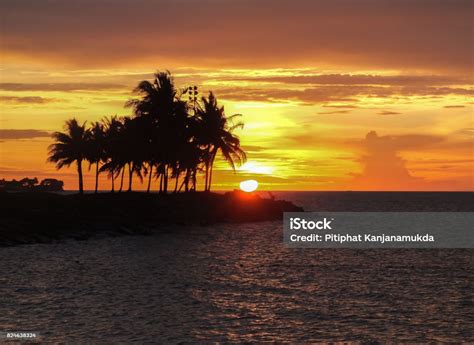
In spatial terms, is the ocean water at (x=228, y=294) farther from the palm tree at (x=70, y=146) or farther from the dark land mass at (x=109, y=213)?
the palm tree at (x=70, y=146)

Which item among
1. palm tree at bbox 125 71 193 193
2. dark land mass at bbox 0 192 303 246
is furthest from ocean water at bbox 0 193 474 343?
palm tree at bbox 125 71 193 193

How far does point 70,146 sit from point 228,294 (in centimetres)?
6799

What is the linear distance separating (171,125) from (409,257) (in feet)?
141

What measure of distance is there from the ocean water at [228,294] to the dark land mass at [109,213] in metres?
5.80

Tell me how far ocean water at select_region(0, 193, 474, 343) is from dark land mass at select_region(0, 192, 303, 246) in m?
5.80

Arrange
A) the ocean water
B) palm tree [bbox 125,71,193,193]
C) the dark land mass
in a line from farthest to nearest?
palm tree [bbox 125,71,193,193]
the dark land mass
the ocean water

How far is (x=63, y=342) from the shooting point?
26.5 metres

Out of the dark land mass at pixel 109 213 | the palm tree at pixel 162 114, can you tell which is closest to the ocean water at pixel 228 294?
the dark land mass at pixel 109 213

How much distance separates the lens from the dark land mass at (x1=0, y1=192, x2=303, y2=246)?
225ft

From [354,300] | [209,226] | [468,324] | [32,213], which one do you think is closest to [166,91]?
[209,226]

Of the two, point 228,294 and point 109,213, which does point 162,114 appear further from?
point 228,294

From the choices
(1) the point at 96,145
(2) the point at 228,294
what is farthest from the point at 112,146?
(2) the point at 228,294

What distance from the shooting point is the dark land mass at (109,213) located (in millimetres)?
68438

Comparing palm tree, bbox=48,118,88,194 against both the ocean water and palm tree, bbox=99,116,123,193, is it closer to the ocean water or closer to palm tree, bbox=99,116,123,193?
palm tree, bbox=99,116,123,193
